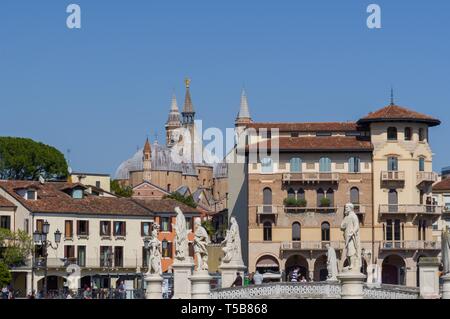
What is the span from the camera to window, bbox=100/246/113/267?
94562 mm

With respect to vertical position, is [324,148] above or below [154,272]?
above

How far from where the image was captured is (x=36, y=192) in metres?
95.0

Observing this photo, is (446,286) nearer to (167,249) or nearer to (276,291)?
(276,291)

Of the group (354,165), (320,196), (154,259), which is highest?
(354,165)

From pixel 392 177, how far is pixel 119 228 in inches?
792

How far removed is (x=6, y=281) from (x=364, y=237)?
Answer: 30.0 meters

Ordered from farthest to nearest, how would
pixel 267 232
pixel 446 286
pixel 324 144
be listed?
pixel 324 144 → pixel 267 232 → pixel 446 286

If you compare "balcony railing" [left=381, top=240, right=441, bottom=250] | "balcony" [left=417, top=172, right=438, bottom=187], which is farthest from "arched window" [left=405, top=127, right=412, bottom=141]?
"balcony railing" [left=381, top=240, right=441, bottom=250]

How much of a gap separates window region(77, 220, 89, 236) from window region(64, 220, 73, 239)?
51 cm

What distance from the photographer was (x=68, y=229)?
309 feet

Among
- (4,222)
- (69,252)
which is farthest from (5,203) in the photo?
(69,252)

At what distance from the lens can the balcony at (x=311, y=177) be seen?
10100cm
